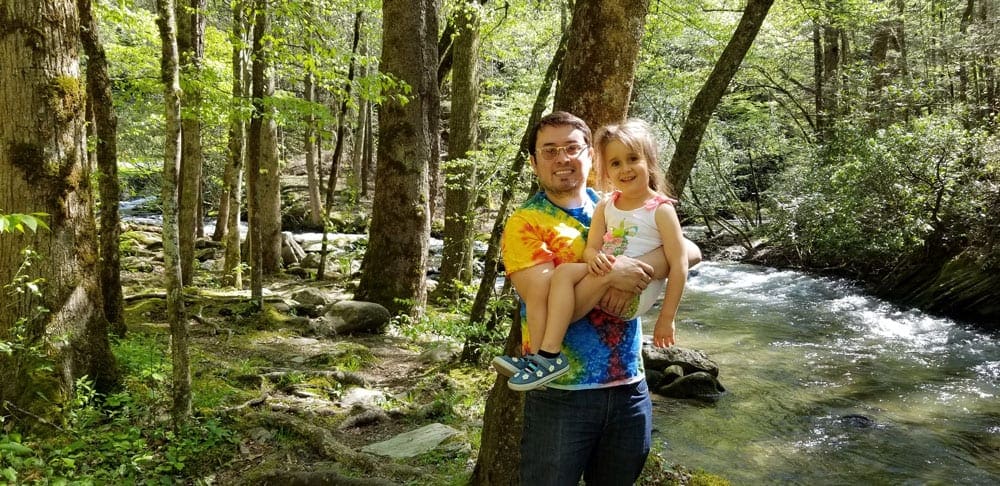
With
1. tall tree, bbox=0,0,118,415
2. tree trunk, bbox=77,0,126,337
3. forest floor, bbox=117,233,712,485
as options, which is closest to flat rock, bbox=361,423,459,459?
forest floor, bbox=117,233,712,485

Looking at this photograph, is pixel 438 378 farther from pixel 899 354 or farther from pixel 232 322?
pixel 899 354

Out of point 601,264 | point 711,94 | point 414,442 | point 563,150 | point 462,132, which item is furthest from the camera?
point 462,132

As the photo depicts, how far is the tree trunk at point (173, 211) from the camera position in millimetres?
3906

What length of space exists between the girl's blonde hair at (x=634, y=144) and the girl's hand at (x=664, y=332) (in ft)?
1.69

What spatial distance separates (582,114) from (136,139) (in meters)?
20.0

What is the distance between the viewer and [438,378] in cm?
596

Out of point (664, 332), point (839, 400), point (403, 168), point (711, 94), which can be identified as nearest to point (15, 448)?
point (664, 332)

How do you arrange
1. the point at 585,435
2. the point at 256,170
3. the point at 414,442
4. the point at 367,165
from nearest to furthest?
the point at 585,435, the point at 414,442, the point at 256,170, the point at 367,165

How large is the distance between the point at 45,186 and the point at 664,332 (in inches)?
157

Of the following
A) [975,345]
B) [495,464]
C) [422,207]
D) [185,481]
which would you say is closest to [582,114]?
[495,464]

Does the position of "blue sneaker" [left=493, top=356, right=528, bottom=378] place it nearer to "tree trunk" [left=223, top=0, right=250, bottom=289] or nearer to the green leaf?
the green leaf

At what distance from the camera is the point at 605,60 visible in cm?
294

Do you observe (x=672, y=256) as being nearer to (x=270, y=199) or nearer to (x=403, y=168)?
(x=403, y=168)

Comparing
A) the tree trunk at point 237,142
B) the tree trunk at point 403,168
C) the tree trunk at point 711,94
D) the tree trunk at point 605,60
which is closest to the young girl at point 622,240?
the tree trunk at point 605,60
